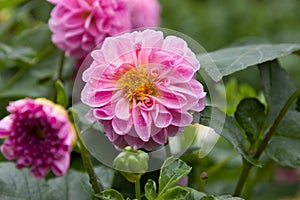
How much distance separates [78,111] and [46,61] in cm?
38

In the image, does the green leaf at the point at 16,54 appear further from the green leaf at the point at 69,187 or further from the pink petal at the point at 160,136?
the pink petal at the point at 160,136

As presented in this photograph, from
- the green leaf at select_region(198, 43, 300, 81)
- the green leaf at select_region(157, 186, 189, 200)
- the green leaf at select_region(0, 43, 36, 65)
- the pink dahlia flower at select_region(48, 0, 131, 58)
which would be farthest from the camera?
the green leaf at select_region(0, 43, 36, 65)

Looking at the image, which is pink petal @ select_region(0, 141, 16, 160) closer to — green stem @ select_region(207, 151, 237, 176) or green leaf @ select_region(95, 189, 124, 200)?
green leaf @ select_region(95, 189, 124, 200)

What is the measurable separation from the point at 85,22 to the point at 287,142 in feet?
0.94

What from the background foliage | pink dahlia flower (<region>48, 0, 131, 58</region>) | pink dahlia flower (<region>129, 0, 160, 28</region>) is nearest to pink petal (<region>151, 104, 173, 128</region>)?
the background foliage

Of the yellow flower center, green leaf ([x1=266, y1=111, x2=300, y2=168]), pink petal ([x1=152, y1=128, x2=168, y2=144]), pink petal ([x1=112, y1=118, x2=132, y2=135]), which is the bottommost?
green leaf ([x1=266, y1=111, x2=300, y2=168])

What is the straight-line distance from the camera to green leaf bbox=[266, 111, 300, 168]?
0.71 m

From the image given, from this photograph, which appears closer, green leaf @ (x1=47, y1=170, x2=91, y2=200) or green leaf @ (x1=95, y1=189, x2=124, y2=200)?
green leaf @ (x1=95, y1=189, x2=124, y2=200)

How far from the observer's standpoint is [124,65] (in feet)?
1.95

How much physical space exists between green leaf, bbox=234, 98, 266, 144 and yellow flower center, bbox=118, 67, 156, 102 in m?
0.16

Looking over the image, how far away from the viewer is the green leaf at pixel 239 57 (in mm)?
674

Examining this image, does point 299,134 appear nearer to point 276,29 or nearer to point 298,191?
point 298,191

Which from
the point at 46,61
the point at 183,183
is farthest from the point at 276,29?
the point at 183,183

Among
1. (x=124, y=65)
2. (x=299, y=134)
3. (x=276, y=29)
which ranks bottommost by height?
(x=276, y=29)
